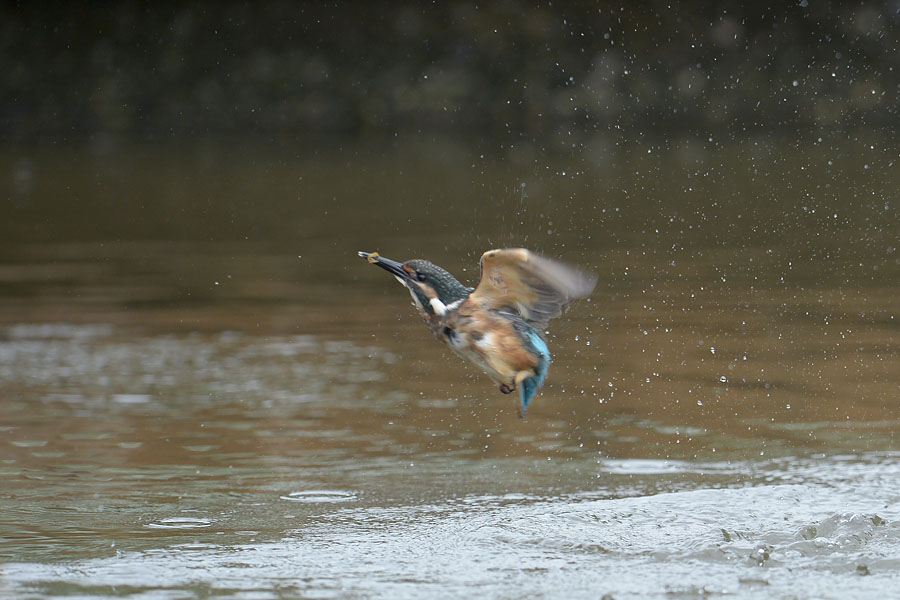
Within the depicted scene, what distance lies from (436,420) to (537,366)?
6.26 ft

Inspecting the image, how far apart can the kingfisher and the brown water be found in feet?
1.94

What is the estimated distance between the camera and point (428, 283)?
357 cm

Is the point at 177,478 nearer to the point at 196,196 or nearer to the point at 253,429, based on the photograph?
the point at 253,429

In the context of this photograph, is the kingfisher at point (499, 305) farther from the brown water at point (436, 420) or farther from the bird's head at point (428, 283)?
the brown water at point (436, 420)

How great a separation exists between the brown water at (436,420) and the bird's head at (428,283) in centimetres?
73

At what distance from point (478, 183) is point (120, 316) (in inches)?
281

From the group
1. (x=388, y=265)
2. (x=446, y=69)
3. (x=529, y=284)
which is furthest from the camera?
(x=446, y=69)

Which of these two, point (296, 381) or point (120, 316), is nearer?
point (296, 381)

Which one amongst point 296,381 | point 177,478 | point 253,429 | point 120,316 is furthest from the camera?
point 120,316

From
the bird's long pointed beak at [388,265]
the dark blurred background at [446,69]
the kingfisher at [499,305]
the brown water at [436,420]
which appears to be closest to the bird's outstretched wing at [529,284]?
the kingfisher at [499,305]

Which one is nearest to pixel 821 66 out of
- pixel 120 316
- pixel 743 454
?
pixel 120 316

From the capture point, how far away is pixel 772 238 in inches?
415

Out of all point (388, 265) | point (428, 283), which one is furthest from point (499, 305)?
point (388, 265)

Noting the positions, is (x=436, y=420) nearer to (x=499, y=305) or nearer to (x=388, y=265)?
(x=499, y=305)
